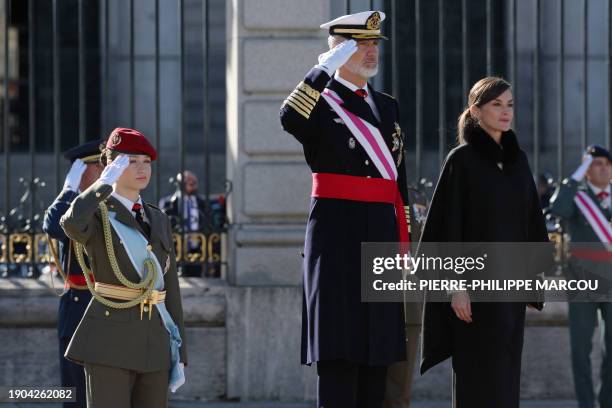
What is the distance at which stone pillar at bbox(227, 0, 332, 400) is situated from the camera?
9.73m

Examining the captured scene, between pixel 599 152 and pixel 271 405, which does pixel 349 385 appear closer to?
pixel 271 405

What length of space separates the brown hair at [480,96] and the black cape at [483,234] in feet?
0.16

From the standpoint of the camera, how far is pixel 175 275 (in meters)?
6.56

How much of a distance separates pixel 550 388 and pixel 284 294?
1868 millimetres

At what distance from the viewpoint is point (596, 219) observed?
9.30 m

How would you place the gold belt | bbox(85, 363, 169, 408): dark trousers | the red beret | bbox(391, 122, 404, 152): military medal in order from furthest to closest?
bbox(391, 122, 404, 152): military medal, the red beret, the gold belt, bbox(85, 363, 169, 408): dark trousers

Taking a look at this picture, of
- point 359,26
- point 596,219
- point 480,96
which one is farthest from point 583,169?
point 359,26

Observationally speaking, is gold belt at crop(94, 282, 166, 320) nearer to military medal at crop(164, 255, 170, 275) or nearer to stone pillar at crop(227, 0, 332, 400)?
military medal at crop(164, 255, 170, 275)

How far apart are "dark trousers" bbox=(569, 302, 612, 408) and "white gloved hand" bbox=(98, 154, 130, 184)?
12.7ft

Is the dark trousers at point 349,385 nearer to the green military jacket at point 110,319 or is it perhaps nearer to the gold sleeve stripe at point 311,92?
the green military jacket at point 110,319

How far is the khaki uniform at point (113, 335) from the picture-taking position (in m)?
6.20

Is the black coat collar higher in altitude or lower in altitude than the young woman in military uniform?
higher

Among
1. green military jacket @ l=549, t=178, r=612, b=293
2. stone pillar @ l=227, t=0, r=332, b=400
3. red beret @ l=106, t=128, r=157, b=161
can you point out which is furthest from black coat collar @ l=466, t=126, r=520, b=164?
stone pillar @ l=227, t=0, r=332, b=400

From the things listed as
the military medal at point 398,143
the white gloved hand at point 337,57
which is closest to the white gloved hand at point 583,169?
the military medal at point 398,143
